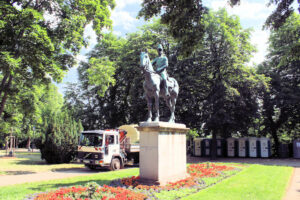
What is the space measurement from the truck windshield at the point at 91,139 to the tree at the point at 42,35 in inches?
167

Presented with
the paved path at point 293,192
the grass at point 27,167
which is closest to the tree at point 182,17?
the paved path at point 293,192

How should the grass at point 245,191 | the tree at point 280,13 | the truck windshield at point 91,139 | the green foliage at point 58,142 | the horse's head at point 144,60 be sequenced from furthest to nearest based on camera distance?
the green foliage at point 58,142, the truck windshield at point 91,139, the horse's head at point 144,60, the tree at point 280,13, the grass at point 245,191

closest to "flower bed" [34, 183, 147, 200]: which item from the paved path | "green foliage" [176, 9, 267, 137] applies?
the paved path

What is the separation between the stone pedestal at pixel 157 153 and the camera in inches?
375

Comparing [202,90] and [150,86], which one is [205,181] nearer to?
[150,86]

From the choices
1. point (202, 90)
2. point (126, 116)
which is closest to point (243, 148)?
point (202, 90)

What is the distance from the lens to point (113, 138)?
16781 mm

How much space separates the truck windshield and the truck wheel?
1628 mm

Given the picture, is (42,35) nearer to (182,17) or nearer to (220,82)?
(182,17)

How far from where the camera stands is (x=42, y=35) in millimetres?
13789

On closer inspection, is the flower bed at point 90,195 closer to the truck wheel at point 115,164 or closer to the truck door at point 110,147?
the truck door at point 110,147

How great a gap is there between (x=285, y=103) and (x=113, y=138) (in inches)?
800

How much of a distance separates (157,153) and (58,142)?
43.1ft

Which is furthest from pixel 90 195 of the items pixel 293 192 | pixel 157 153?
pixel 293 192
